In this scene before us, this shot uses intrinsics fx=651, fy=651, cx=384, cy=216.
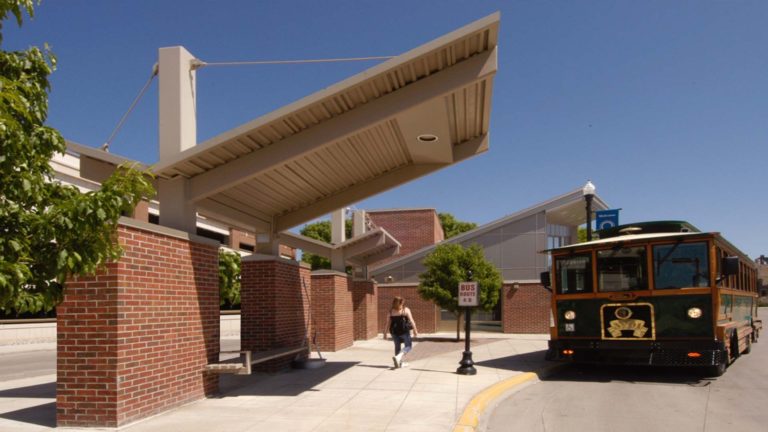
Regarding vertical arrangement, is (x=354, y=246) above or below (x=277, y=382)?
above

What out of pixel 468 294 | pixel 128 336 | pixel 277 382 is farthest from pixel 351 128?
pixel 468 294

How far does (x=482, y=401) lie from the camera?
33.4 feet

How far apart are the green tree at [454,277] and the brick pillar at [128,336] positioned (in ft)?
50.9

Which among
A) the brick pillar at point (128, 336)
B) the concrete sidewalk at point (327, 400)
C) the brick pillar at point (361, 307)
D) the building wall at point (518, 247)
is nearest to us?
the brick pillar at point (128, 336)

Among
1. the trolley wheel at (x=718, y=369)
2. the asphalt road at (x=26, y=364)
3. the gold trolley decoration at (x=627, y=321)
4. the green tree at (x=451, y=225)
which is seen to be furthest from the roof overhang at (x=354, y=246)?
the green tree at (x=451, y=225)

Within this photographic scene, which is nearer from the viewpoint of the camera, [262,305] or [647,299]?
[647,299]

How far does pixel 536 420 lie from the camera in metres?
9.12

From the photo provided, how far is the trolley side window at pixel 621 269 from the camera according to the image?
1254cm

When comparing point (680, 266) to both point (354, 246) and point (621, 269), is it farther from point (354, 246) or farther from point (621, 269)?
point (354, 246)

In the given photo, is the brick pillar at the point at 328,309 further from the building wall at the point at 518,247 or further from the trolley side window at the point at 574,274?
the building wall at the point at 518,247

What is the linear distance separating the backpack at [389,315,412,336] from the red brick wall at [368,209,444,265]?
3066 cm

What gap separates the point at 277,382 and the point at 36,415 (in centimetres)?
419

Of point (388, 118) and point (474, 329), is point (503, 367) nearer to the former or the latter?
point (388, 118)

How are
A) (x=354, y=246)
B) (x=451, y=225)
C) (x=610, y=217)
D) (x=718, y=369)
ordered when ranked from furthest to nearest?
(x=451, y=225), (x=354, y=246), (x=610, y=217), (x=718, y=369)
